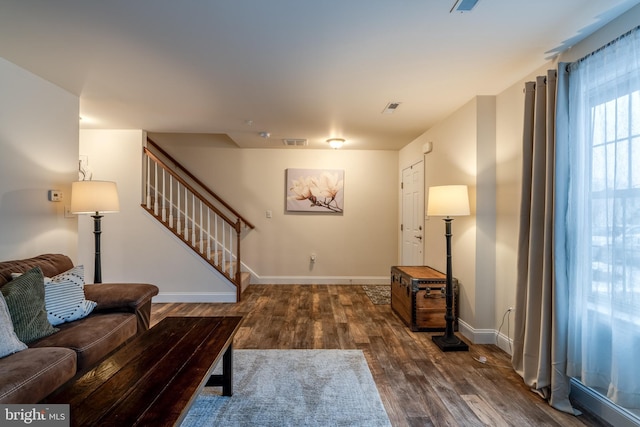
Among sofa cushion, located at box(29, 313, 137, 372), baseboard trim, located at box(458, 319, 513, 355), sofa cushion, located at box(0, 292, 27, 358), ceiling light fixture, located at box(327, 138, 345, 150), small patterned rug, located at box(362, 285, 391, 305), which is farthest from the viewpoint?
ceiling light fixture, located at box(327, 138, 345, 150)

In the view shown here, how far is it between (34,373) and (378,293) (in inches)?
160

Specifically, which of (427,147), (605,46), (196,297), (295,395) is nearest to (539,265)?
(605,46)

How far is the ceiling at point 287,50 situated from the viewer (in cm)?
175

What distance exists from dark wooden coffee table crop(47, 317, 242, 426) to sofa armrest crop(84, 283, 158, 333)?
1.97 feet

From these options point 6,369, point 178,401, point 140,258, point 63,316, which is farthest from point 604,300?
point 140,258

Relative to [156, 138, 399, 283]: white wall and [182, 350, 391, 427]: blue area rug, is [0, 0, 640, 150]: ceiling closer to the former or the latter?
[156, 138, 399, 283]: white wall

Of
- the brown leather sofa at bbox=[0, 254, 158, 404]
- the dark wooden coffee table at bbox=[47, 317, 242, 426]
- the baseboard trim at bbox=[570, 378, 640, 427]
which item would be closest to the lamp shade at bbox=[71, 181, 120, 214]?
A: the brown leather sofa at bbox=[0, 254, 158, 404]

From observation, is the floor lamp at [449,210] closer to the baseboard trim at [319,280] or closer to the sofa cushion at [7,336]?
the baseboard trim at [319,280]

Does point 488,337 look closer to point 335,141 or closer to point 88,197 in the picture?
point 335,141

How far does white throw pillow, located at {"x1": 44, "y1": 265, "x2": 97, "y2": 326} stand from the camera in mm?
2088

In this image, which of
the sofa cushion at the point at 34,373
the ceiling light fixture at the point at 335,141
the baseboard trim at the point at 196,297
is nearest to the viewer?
the sofa cushion at the point at 34,373

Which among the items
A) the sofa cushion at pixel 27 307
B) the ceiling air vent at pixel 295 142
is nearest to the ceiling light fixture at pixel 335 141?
the ceiling air vent at pixel 295 142

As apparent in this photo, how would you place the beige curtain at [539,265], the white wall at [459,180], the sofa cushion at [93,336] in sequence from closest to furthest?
1. the sofa cushion at [93,336]
2. the beige curtain at [539,265]
3. the white wall at [459,180]

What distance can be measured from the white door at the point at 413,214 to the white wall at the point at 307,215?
0.43m
